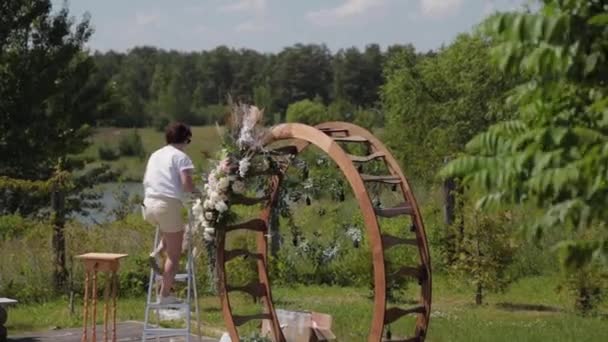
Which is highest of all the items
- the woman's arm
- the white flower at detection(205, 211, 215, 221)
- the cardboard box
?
the woman's arm

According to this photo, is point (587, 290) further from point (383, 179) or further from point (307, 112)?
point (307, 112)

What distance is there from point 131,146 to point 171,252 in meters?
40.4

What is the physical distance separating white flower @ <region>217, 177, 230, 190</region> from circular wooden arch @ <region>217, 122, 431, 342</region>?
0.74 feet

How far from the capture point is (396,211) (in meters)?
9.27

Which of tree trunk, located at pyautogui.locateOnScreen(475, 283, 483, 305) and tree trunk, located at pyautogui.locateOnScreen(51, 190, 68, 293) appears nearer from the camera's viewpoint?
tree trunk, located at pyautogui.locateOnScreen(51, 190, 68, 293)

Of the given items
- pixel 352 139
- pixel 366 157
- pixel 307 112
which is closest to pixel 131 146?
pixel 307 112

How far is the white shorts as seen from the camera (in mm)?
9555

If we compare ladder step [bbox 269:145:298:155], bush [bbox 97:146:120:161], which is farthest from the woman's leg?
bush [bbox 97:146:120:161]

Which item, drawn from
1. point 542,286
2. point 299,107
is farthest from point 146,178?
point 299,107

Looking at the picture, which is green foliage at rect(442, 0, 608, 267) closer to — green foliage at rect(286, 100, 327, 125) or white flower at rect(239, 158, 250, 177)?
white flower at rect(239, 158, 250, 177)

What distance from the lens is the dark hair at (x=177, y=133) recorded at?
31.9 ft

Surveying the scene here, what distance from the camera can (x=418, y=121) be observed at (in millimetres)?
28922

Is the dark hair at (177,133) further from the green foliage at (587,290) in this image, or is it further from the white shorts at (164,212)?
the green foliage at (587,290)

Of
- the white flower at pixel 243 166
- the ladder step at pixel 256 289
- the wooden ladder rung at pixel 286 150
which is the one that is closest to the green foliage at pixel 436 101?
the wooden ladder rung at pixel 286 150
